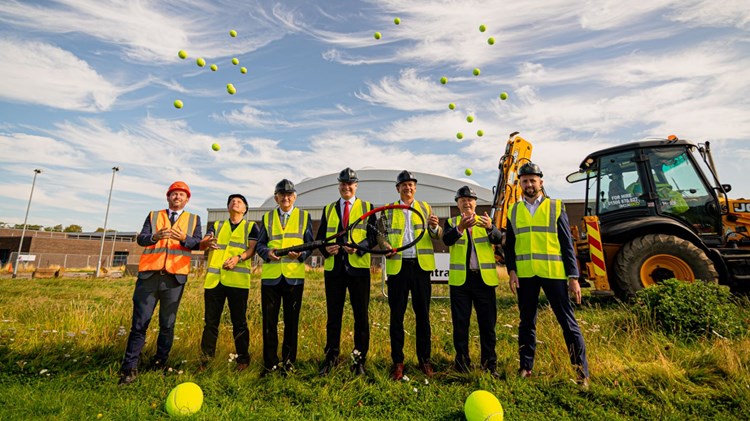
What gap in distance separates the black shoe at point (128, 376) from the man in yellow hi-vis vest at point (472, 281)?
12.8 ft

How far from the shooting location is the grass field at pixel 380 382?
12.1 feet

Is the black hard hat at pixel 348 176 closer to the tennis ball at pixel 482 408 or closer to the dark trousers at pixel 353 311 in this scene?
the dark trousers at pixel 353 311

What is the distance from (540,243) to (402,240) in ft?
5.51

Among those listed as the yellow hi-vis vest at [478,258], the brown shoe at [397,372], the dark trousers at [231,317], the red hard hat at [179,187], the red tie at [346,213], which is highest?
the red hard hat at [179,187]

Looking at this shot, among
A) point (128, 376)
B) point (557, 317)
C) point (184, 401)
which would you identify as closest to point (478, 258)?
point (557, 317)

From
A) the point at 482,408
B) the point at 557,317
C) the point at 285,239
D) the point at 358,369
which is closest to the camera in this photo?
the point at 482,408

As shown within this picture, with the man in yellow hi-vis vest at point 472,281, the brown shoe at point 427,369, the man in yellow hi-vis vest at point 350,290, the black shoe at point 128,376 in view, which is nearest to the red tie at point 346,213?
the man in yellow hi-vis vest at point 350,290

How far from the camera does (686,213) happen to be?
783 cm

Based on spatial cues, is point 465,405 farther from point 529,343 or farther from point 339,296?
point 339,296

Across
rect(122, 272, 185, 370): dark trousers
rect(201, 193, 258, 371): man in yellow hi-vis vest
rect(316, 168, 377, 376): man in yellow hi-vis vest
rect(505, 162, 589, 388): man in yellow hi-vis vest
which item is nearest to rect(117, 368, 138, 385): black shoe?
rect(122, 272, 185, 370): dark trousers

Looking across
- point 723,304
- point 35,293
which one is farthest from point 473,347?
point 35,293

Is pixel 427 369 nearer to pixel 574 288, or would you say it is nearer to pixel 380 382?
pixel 380 382

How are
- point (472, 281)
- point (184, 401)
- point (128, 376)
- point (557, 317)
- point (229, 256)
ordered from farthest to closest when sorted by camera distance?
point (229, 256)
point (472, 281)
point (128, 376)
point (557, 317)
point (184, 401)

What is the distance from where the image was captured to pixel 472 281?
4.69 m
